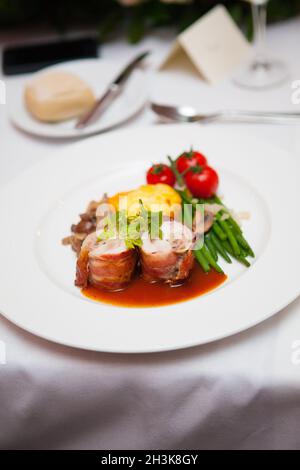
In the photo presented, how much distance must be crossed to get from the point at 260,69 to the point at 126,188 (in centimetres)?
88

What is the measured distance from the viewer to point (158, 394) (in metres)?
1.10

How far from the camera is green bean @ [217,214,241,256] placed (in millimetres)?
1337

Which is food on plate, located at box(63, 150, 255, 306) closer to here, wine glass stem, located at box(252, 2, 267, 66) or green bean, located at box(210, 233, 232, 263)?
green bean, located at box(210, 233, 232, 263)

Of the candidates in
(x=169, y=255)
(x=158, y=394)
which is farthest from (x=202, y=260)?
(x=158, y=394)

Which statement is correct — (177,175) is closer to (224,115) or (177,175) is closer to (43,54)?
(224,115)

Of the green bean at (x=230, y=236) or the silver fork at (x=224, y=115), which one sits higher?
the silver fork at (x=224, y=115)

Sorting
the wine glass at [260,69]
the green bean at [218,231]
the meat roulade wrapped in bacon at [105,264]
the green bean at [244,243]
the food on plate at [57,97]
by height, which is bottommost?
the meat roulade wrapped in bacon at [105,264]

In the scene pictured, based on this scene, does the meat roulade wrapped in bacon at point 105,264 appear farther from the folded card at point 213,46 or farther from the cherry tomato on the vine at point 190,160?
the folded card at point 213,46

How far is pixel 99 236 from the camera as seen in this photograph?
4.16 feet

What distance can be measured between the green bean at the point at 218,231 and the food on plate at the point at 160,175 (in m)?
0.24

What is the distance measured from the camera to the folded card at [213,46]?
211 cm

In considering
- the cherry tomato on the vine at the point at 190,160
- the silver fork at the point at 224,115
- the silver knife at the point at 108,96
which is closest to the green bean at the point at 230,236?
the cherry tomato on the vine at the point at 190,160

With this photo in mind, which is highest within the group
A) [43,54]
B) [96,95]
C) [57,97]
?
[43,54]

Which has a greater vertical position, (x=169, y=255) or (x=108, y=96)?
(x=108, y=96)
